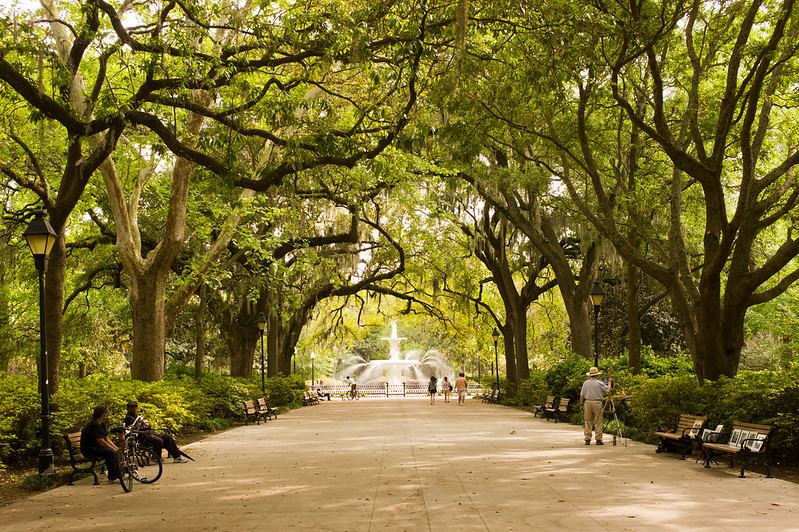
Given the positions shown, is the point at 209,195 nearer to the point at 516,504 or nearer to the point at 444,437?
the point at 444,437

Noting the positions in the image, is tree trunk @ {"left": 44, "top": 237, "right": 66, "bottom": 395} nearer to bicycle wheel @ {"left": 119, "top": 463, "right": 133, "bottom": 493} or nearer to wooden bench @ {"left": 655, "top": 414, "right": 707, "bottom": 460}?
bicycle wheel @ {"left": 119, "top": 463, "right": 133, "bottom": 493}

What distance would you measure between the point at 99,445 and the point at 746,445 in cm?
935

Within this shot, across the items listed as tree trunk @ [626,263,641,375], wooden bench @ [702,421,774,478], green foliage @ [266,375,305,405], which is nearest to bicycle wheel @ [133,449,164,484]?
wooden bench @ [702,421,774,478]

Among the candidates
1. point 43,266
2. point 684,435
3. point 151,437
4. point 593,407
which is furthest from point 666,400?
point 43,266

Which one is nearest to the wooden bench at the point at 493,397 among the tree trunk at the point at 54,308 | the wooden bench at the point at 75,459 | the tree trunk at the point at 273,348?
the tree trunk at the point at 273,348

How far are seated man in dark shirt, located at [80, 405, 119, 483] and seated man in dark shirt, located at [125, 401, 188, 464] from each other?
54 cm

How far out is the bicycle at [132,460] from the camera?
987 cm

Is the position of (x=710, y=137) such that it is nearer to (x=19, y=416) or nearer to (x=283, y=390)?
(x=19, y=416)

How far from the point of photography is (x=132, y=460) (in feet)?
33.9

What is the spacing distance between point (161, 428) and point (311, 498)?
651 centimetres

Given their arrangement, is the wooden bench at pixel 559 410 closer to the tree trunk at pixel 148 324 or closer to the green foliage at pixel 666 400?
the green foliage at pixel 666 400

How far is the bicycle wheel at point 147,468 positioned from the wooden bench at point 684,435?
331 inches

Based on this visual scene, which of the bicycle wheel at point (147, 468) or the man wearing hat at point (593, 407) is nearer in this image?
the bicycle wheel at point (147, 468)

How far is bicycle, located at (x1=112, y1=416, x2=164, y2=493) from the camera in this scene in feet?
32.4
